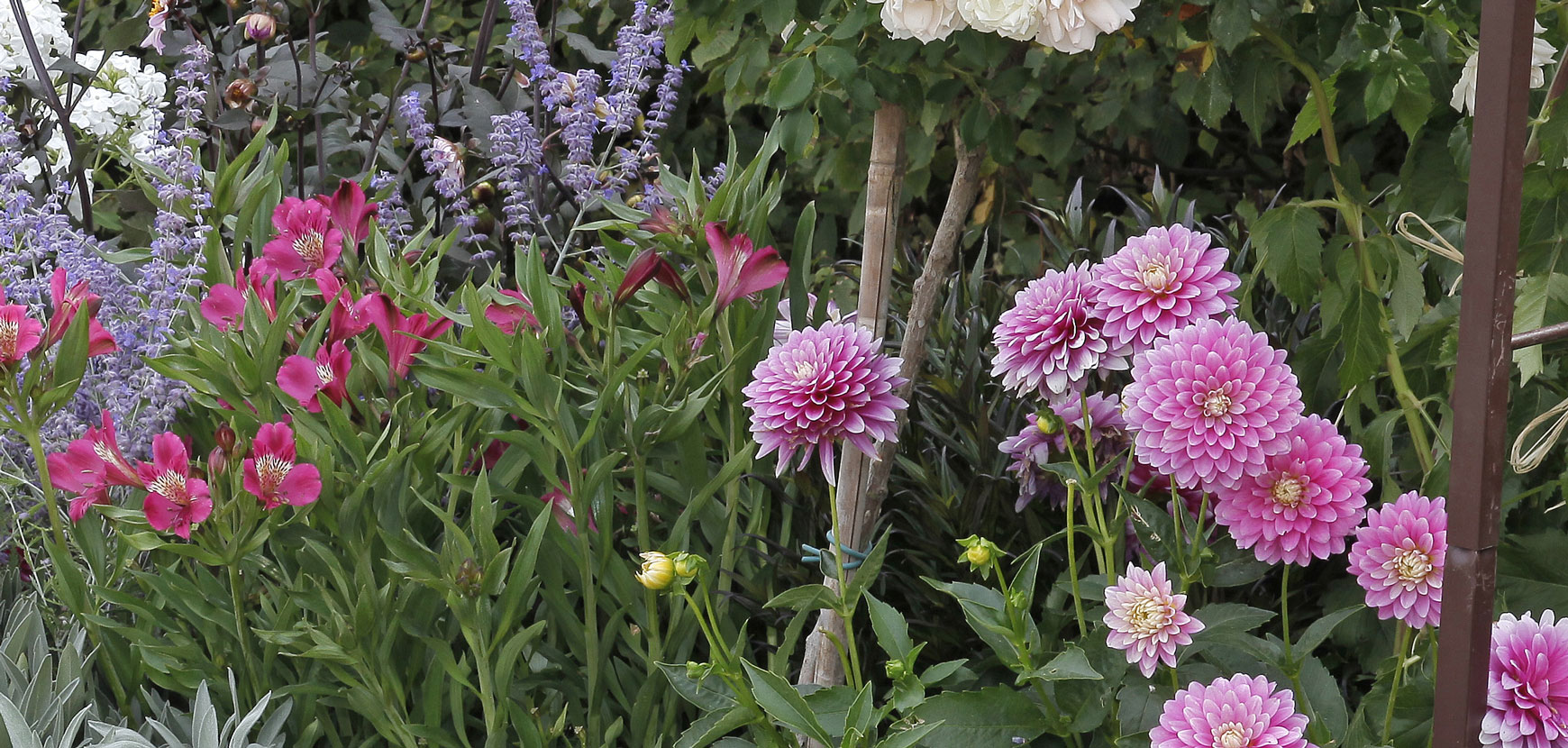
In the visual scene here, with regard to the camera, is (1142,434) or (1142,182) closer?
(1142,434)

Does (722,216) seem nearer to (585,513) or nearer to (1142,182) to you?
(585,513)

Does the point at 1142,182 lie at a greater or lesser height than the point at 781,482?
greater

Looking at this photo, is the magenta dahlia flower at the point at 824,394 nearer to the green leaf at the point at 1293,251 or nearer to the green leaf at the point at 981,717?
the green leaf at the point at 981,717

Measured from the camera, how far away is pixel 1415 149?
129cm

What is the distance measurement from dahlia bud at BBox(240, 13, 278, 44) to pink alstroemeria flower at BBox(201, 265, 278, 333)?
547mm

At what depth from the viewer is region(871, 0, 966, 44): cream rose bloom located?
877 mm

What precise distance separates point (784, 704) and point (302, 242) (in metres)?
0.68

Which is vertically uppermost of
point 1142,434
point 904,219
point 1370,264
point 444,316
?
point 1370,264

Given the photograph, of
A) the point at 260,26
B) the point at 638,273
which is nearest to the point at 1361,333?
the point at 638,273

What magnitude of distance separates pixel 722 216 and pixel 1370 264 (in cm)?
60

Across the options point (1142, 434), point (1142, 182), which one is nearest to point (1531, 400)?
point (1142, 434)

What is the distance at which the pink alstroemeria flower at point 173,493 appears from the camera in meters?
0.96

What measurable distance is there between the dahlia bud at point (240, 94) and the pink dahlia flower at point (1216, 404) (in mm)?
1289

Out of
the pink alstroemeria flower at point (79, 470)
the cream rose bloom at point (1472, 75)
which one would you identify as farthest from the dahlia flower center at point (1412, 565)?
the pink alstroemeria flower at point (79, 470)
